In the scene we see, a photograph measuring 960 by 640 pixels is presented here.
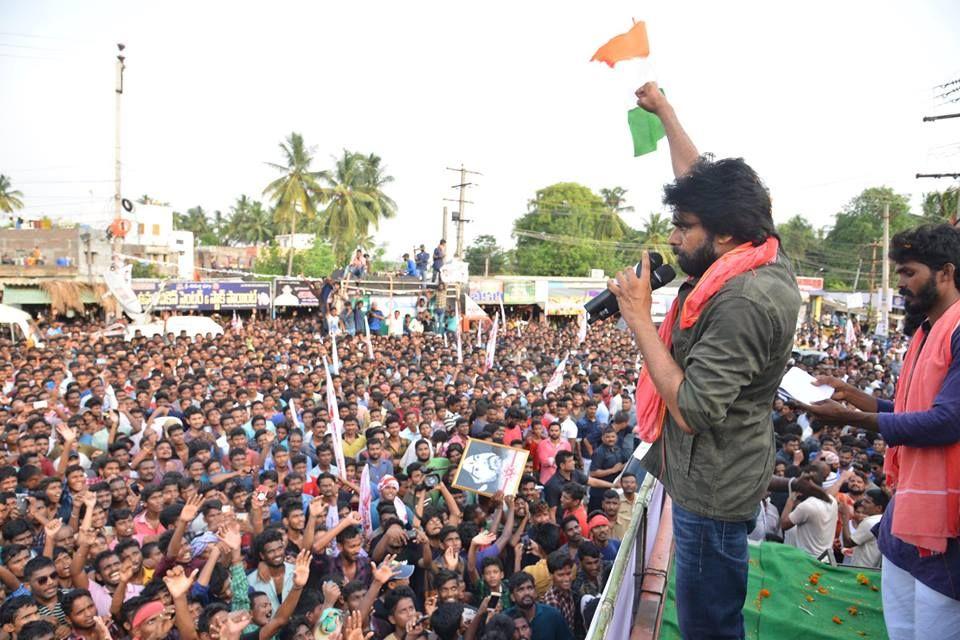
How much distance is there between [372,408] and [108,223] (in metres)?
16.2

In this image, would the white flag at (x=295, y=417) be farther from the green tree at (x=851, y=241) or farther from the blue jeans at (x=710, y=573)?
the green tree at (x=851, y=241)

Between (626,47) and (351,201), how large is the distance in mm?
38239

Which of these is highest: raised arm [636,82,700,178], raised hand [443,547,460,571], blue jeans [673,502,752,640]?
raised arm [636,82,700,178]

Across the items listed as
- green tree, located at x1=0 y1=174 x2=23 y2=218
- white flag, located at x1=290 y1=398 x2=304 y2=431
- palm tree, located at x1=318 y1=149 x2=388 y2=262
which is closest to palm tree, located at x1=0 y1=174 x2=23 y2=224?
green tree, located at x1=0 y1=174 x2=23 y2=218

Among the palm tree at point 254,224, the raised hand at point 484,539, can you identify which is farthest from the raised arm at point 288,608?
the palm tree at point 254,224

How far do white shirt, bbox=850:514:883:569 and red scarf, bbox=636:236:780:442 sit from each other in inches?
152

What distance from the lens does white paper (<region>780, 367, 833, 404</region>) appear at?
199cm

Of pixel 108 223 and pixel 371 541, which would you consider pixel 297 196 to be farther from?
pixel 371 541

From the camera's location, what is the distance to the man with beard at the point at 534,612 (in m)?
4.05

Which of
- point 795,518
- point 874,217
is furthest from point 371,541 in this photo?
point 874,217

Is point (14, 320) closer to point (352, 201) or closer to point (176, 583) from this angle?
point (176, 583)

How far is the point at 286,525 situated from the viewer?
16.6 feet

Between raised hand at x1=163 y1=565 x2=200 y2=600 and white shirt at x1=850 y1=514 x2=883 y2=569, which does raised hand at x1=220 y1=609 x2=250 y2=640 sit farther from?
white shirt at x1=850 y1=514 x2=883 y2=569

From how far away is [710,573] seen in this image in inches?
70.9
